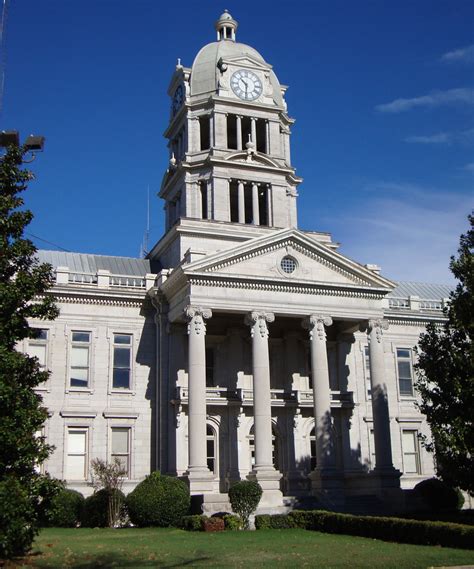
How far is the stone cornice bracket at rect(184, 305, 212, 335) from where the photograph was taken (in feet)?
123

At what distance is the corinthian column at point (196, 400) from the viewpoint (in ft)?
116

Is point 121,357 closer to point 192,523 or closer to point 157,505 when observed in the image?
point 157,505

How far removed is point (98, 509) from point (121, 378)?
9.23 m

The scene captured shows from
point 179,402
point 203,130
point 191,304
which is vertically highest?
point 203,130

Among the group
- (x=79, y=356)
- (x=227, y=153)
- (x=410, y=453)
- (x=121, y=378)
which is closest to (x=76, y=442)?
(x=121, y=378)

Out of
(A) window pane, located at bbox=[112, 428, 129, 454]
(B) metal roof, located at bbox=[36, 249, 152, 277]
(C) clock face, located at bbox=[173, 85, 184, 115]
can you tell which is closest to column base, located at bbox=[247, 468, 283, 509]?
(A) window pane, located at bbox=[112, 428, 129, 454]

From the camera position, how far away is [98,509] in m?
34.3

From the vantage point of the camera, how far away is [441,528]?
76.7 feet

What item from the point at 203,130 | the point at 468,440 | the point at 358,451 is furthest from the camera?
the point at 203,130

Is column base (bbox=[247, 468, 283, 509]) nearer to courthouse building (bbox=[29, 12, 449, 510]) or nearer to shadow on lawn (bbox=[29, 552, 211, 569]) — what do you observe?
courthouse building (bbox=[29, 12, 449, 510])

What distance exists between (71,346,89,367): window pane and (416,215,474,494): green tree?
19.5m

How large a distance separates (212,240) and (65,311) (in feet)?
33.3

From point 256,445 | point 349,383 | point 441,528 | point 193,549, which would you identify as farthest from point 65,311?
point 441,528

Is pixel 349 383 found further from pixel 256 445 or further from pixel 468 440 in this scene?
pixel 468 440
